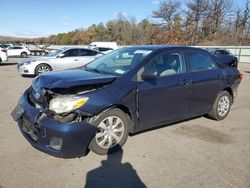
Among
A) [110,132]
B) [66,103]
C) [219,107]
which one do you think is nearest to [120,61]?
[110,132]

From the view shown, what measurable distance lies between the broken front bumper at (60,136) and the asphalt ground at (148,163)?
0.81ft

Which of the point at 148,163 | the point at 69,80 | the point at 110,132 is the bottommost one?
the point at 148,163

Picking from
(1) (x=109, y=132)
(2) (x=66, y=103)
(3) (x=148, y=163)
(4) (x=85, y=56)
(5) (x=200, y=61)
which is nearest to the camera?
(2) (x=66, y=103)

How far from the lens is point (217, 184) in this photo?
3.57m

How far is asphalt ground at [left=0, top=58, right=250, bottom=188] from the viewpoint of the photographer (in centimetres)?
358

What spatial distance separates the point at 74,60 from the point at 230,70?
8709mm

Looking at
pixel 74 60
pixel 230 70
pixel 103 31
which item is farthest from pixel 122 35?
pixel 230 70

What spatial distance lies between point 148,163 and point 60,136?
131 centimetres

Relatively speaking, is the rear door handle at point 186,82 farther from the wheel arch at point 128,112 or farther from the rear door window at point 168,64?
the wheel arch at point 128,112

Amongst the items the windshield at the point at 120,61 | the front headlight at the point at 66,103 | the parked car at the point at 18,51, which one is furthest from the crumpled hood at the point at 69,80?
the parked car at the point at 18,51

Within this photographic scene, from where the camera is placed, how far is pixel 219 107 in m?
6.27

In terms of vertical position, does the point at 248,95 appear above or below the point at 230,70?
below

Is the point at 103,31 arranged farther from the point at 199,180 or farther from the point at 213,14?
the point at 199,180

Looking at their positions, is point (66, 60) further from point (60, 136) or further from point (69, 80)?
point (60, 136)
